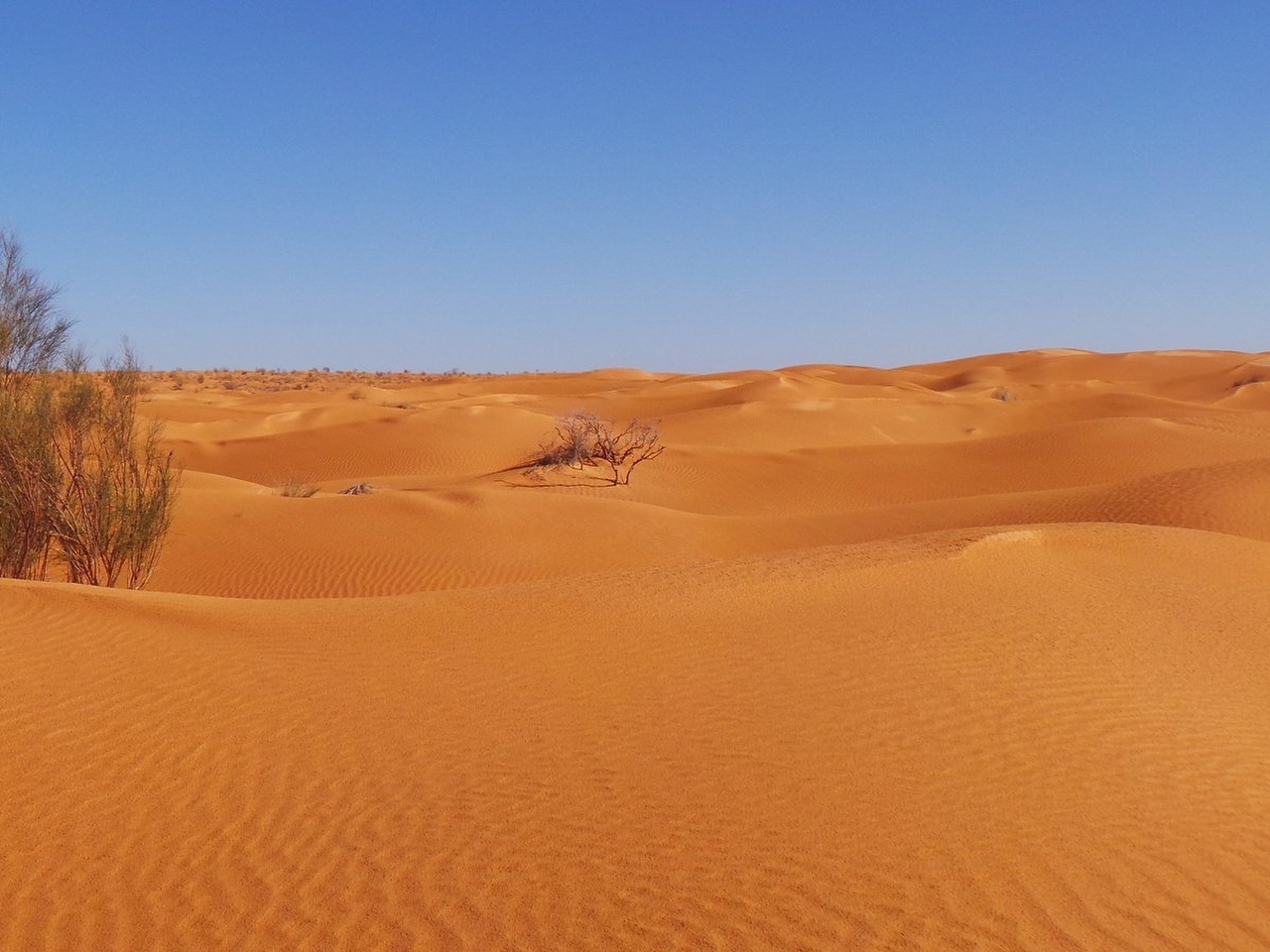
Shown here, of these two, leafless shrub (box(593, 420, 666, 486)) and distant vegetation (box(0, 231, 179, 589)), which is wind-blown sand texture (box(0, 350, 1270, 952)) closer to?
distant vegetation (box(0, 231, 179, 589))

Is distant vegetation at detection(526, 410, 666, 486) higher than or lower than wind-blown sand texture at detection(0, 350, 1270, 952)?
higher

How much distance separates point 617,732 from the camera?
586 centimetres

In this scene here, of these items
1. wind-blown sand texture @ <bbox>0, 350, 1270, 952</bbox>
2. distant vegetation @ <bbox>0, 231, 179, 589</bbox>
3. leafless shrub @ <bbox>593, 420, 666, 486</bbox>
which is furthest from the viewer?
leafless shrub @ <bbox>593, 420, 666, 486</bbox>

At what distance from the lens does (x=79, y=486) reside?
39.3 ft

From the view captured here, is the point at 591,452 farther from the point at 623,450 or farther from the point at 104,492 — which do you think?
the point at 104,492

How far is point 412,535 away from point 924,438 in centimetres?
2537

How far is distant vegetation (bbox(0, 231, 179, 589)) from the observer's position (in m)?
Answer: 11.7

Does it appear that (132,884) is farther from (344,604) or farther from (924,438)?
(924,438)

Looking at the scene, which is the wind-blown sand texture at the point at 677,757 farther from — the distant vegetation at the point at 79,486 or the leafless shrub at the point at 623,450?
the leafless shrub at the point at 623,450

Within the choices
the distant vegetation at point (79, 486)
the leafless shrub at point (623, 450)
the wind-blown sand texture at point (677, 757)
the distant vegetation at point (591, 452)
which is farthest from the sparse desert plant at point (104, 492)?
the leafless shrub at point (623, 450)

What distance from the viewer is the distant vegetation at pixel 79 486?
11656 millimetres

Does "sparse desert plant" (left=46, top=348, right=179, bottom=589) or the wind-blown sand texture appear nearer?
the wind-blown sand texture

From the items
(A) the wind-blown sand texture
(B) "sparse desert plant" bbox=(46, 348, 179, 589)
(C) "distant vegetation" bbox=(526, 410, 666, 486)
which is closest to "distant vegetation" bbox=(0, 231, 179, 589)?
(B) "sparse desert plant" bbox=(46, 348, 179, 589)

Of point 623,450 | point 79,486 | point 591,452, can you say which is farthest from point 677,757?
point 623,450
